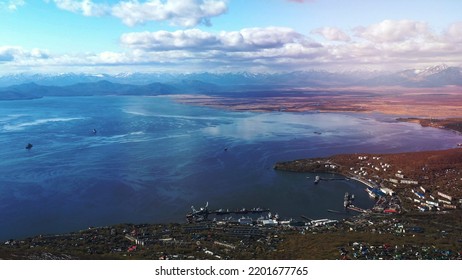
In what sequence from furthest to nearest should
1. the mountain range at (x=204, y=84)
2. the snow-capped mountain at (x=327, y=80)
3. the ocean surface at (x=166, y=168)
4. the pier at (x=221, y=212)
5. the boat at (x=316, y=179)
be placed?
the snow-capped mountain at (x=327, y=80) → the mountain range at (x=204, y=84) → the boat at (x=316, y=179) → the ocean surface at (x=166, y=168) → the pier at (x=221, y=212)

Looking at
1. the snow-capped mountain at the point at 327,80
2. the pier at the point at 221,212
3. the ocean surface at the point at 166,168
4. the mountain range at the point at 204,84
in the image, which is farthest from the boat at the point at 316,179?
the snow-capped mountain at the point at 327,80

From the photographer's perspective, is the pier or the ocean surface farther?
the ocean surface

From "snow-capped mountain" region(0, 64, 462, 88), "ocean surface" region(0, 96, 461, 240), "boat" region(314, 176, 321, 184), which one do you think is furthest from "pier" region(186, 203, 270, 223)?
"snow-capped mountain" region(0, 64, 462, 88)

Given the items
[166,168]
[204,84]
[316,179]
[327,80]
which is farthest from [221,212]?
[327,80]

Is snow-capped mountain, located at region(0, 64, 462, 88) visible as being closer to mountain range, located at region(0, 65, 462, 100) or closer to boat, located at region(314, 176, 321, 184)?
mountain range, located at region(0, 65, 462, 100)

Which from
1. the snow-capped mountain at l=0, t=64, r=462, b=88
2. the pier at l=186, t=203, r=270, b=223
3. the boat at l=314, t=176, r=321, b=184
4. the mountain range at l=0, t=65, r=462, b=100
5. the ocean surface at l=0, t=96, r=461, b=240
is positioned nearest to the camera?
the pier at l=186, t=203, r=270, b=223

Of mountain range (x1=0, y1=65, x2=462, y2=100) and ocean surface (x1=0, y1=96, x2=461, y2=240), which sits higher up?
mountain range (x1=0, y1=65, x2=462, y2=100)

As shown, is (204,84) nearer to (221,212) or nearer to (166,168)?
(166,168)

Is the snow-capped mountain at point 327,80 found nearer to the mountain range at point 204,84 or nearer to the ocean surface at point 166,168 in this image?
the mountain range at point 204,84
